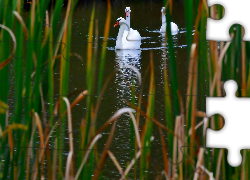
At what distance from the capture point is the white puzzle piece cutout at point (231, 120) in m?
1.53

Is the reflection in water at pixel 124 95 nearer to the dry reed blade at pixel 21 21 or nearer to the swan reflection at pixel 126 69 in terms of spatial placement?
the swan reflection at pixel 126 69

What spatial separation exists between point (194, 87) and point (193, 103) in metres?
0.05

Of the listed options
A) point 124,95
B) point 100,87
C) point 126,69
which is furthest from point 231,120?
point 126,69

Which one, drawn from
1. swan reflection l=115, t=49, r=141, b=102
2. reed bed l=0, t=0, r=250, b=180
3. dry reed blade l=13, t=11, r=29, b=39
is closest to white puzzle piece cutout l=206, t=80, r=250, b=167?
reed bed l=0, t=0, r=250, b=180

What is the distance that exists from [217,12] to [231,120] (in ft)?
1.06

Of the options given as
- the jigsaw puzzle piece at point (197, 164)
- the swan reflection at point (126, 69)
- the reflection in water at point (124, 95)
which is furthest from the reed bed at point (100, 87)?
the swan reflection at point (126, 69)

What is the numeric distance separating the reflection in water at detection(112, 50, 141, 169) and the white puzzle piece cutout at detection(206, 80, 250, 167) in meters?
0.29

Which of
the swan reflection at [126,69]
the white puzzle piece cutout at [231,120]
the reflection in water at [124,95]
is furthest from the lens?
the swan reflection at [126,69]

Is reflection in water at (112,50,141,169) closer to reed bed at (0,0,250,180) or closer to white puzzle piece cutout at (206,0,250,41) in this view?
reed bed at (0,0,250,180)

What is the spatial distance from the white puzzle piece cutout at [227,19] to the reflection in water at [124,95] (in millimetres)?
269

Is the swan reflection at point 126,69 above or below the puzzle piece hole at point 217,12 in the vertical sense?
below

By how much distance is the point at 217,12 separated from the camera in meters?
1.55

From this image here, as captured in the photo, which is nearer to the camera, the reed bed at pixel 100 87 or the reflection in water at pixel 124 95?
the reed bed at pixel 100 87

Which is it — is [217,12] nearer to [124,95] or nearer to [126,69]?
[124,95]
